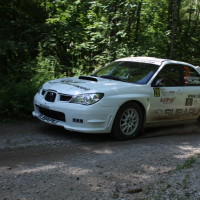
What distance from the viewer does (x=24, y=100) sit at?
8422 millimetres

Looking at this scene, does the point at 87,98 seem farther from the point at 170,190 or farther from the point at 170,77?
the point at 170,190

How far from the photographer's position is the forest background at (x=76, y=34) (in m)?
12.5

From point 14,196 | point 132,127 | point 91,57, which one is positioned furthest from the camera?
point 91,57

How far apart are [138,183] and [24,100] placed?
486 centimetres

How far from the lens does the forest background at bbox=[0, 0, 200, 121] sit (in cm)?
1255

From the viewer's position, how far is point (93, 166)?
16.0ft

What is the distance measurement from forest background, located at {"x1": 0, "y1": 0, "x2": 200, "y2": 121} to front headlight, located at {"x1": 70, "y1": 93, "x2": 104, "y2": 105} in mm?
5259

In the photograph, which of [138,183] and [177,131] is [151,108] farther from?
[138,183]

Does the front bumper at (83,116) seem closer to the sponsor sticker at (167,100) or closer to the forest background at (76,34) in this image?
the sponsor sticker at (167,100)

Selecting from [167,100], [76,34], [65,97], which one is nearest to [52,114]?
[65,97]

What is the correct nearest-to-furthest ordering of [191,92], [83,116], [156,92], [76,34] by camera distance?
[83,116]
[156,92]
[191,92]
[76,34]

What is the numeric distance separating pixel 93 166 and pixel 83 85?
2207 mm

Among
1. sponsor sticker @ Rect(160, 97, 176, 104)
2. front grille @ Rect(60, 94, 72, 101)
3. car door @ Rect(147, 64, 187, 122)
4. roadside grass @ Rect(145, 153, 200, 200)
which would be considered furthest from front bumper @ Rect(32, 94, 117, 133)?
roadside grass @ Rect(145, 153, 200, 200)

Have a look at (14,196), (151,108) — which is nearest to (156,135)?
(151,108)
